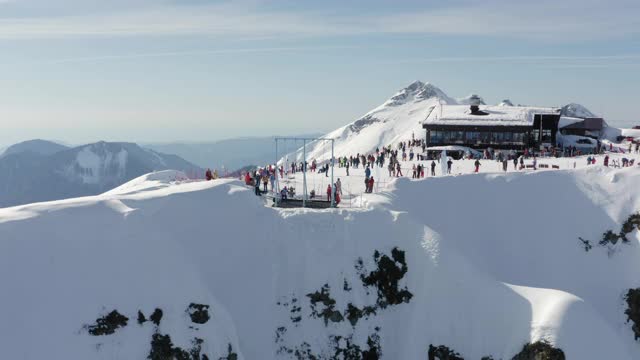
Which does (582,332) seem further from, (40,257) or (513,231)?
(40,257)

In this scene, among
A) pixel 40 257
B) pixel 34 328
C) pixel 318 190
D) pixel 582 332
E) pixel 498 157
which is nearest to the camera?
pixel 34 328

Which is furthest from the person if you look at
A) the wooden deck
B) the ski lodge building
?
the ski lodge building

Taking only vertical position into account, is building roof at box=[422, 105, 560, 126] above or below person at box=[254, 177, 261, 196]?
above

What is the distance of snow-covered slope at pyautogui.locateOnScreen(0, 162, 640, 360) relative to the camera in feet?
97.2

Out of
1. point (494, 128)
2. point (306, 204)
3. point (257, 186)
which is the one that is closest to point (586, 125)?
point (494, 128)

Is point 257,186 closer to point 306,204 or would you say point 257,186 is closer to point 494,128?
point 306,204

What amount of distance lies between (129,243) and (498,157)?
47816mm

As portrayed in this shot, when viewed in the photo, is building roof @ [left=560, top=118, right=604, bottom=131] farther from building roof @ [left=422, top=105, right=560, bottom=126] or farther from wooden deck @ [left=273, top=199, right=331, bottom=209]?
wooden deck @ [left=273, top=199, right=331, bottom=209]

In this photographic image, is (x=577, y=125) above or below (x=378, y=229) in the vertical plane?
above

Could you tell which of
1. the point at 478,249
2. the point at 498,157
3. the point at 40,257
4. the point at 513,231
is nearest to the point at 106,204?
the point at 40,257

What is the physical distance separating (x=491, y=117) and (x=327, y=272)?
169 ft

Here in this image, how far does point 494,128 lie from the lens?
75312 millimetres

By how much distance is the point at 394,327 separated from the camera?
36.4 meters

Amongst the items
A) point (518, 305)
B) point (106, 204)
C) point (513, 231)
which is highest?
point (106, 204)
